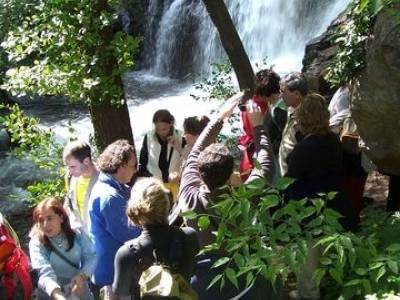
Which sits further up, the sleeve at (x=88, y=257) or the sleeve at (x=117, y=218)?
the sleeve at (x=117, y=218)

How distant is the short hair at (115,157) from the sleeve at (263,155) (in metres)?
0.77

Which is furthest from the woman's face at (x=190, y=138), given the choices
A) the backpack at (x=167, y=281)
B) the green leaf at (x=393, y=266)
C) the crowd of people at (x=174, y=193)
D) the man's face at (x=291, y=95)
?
the green leaf at (x=393, y=266)

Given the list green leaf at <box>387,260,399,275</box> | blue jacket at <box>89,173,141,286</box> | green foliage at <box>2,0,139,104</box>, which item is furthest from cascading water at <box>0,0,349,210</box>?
green leaf at <box>387,260,399,275</box>

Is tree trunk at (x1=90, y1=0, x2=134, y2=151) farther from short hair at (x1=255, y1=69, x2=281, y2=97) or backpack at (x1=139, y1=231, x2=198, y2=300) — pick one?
backpack at (x1=139, y1=231, x2=198, y2=300)

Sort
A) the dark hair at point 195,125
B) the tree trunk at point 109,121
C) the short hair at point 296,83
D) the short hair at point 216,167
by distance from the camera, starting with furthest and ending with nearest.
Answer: the tree trunk at point 109,121, the short hair at point 296,83, the dark hair at point 195,125, the short hair at point 216,167

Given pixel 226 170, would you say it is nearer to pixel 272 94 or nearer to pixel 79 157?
pixel 79 157

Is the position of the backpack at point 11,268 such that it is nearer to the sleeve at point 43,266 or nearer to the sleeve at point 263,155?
the sleeve at point 43,266

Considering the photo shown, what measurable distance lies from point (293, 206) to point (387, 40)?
6.74 ft

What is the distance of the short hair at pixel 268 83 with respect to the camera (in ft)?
15.6

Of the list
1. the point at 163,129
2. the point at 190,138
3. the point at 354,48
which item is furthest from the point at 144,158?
the point at 354,48

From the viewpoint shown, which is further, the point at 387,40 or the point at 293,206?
the point at 387,40

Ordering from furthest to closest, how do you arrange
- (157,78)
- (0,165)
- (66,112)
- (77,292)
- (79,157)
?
(157,78) < (66,112) < (0,165) < (79,157) < (77,292)

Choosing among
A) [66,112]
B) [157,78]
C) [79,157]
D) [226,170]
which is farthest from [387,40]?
[157,78]

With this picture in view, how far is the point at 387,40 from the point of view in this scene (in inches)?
171
